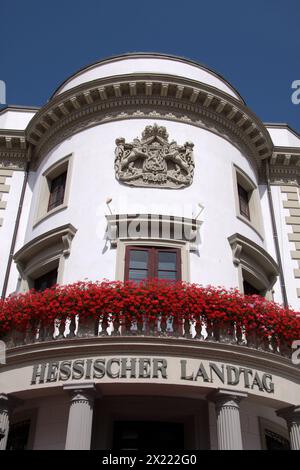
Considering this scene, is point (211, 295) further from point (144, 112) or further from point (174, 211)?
point (144, 112)

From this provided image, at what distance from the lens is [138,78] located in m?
20.0

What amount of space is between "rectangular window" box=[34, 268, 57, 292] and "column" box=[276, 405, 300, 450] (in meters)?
7.90

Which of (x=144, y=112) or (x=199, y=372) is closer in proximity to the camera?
(x=199, y=372)

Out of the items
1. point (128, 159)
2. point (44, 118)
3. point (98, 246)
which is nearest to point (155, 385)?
point (98, 246)

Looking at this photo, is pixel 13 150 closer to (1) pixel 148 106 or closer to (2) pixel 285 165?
(1) pixel 148 106

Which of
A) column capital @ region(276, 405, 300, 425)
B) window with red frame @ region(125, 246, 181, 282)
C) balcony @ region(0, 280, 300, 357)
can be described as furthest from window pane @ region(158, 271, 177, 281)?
column capital @ region(276, 405, 300, 425)

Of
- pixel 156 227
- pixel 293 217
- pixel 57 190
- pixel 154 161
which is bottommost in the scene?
Answer: pixel 156 227

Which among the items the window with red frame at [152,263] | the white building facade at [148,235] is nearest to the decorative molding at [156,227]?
the white building facade at [148,235]

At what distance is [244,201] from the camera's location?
68.0ft

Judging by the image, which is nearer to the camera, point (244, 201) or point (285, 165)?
point (244, 201)

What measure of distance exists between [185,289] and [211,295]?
2.24 feet

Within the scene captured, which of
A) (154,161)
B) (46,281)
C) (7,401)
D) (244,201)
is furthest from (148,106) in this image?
(7,401)

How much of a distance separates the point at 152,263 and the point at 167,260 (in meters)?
0.48
